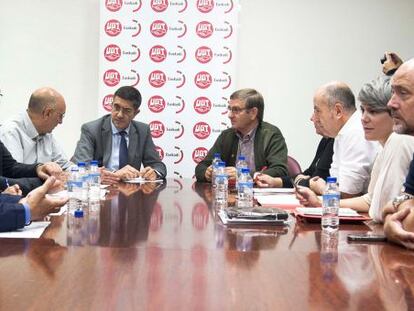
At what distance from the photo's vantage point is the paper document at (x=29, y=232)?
72.8 inches

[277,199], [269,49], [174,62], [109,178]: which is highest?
[269,49]

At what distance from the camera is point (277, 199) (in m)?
3.04

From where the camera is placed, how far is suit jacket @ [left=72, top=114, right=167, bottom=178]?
4438mm

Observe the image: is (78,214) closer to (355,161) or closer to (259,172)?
(355,161)

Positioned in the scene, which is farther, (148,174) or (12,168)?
(148,174)

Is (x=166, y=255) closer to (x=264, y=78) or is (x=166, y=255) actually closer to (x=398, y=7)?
(x=264, y=78)

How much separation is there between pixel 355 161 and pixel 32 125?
2.44 m

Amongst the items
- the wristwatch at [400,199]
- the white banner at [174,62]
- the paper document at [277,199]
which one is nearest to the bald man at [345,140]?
the paper document at [277,199]

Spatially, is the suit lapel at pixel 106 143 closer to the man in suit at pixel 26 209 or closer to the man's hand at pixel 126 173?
the man's hand at pixel 126 173

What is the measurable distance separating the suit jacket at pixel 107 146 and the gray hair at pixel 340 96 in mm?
1505

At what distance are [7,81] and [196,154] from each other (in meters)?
2.15

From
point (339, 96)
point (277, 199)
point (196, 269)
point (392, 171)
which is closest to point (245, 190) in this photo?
point (277, 199)

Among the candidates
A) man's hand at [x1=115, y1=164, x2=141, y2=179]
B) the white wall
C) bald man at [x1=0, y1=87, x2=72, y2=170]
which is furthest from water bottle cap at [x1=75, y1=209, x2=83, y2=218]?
the white wall

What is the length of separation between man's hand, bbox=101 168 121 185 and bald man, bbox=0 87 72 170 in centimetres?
68
